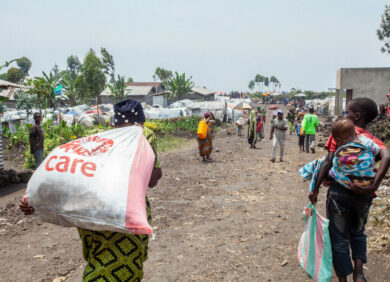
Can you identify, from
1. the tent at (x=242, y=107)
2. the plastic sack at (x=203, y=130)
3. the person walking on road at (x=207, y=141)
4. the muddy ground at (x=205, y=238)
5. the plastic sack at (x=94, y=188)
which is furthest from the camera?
the tent at (x=242, y=107)

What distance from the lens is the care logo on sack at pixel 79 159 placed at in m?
2.03

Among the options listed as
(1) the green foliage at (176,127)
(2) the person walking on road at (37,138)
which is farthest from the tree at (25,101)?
(2) the person walking on road at (37,138)

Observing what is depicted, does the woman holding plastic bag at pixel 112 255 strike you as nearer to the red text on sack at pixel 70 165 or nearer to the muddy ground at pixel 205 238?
the red text on sack at pixel 70 165

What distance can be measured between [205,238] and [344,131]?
231cm

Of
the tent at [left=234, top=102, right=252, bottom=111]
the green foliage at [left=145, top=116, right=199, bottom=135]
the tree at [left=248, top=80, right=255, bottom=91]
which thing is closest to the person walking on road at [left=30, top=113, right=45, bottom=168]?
the green foliage at [left=145, top=116, right=199, bottom=135]

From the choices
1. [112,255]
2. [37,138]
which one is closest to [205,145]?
[37,138]

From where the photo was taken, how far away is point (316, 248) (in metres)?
2.96

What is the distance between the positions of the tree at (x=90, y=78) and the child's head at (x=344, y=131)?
138 ft

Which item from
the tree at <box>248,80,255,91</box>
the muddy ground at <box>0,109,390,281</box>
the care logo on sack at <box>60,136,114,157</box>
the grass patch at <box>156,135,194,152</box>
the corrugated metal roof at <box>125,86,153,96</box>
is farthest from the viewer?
the tree at <box>248,80,255,91</box>

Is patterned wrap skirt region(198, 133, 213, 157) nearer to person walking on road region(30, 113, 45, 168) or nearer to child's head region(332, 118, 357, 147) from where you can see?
person walking on road region(30, 113, 45, 168)

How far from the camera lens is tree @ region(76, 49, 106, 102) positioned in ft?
140

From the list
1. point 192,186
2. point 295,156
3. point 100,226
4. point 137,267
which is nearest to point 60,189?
point 100,226

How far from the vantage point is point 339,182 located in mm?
2803

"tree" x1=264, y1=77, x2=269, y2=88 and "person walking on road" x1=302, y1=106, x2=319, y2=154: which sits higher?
"tree" x1=264, y1=77, x2=269, y2=88
